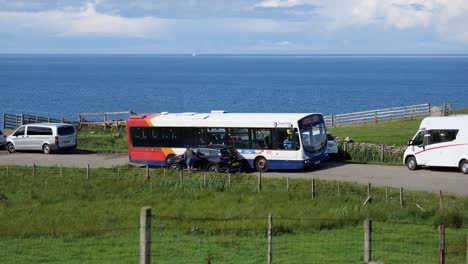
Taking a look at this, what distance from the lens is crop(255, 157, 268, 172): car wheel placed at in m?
34.5

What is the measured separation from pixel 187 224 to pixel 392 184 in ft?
35.7

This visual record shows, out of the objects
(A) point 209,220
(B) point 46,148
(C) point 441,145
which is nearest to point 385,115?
(C) point 441,145

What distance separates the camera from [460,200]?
26.3 meters

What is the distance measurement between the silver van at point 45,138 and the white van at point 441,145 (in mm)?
18880

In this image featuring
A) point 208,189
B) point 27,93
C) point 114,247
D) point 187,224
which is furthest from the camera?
point 27,93

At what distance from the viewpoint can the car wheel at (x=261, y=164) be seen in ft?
113

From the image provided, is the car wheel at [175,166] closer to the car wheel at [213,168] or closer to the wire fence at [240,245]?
the car wheel at [213,168]

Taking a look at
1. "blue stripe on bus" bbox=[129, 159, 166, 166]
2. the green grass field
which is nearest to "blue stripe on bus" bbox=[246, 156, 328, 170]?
"blue stripe on bus" bbox=[129, 159, 166, 166]

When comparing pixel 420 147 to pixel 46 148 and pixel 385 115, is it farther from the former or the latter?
pixel 385 115

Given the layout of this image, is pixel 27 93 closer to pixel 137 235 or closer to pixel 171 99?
pixel 171 99

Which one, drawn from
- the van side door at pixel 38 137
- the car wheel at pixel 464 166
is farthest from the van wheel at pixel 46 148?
the car wheel at pixel 464 166

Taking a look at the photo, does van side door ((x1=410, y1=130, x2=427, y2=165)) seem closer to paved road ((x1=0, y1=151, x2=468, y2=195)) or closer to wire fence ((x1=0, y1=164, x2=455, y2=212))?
paved road ((x1=0, y1=151, x2=468, y2=195))

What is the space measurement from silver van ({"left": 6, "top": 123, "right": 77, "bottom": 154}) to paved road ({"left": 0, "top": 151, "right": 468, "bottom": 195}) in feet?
4.31

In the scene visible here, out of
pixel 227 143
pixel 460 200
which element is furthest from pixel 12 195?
pixel 460 200
